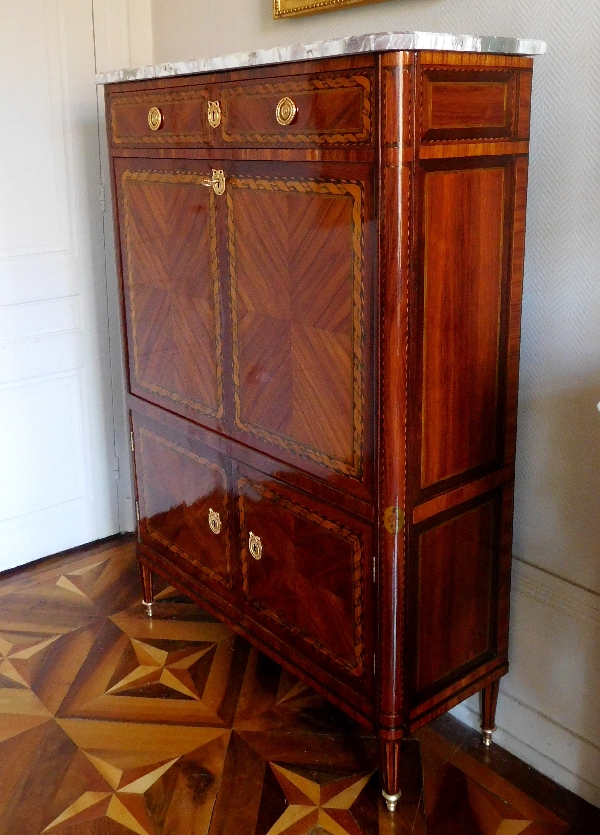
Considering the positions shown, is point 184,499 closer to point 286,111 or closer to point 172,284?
point 172,284

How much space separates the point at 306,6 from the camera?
67.4 inches

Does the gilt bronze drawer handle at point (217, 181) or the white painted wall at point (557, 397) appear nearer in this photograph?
the white painted wall at point (557, 397)

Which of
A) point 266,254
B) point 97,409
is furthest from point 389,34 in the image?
point 97,409

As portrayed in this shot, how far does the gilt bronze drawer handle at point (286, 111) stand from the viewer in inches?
48.4

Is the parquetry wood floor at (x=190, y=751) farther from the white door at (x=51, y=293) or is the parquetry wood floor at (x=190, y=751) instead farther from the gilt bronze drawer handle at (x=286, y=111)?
the gilt bronze drawer handle at (x=286, y=111)

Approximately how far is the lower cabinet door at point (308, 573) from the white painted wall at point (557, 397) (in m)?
0.34

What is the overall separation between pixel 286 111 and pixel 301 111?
0.03 metres

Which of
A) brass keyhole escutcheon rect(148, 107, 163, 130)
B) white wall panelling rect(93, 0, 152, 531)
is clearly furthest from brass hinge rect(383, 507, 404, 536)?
white wall panelling rect(93, 0, 152, 531)

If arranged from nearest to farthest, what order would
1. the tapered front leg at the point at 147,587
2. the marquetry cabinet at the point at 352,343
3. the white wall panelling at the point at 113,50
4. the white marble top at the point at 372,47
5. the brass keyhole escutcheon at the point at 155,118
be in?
the white marble top at the point at 372,47, the marquetry cabinet at the point at 352,343, the brass keyhole escutcheon at the point at 155,118, the tapered front leg at the point at 147,587, the white wall panelling at the point at 113,50

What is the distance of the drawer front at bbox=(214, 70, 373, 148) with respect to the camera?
3.72ft

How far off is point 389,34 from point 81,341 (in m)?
1.45

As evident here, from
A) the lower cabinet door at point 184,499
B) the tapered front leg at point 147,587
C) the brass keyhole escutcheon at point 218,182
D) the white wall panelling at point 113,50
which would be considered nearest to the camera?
the brass keyhole escutcheon at point 218,182

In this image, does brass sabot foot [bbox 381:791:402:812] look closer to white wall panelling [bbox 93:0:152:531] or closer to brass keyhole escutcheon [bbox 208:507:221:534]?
brass keyhole escutcheon [bbox 208:507:221:534]

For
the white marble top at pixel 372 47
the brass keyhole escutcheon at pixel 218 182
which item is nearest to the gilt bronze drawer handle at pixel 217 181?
the brass keyhole escutcheon at pixel 218 182
